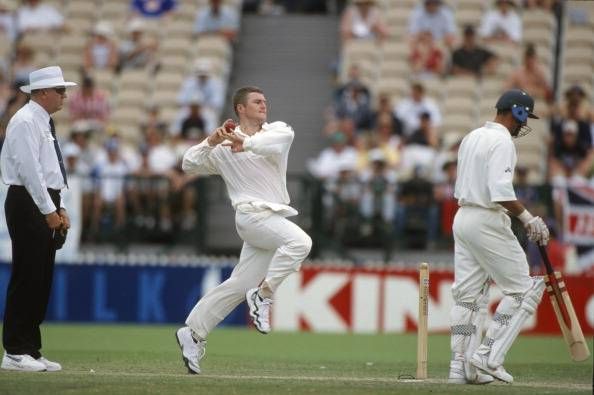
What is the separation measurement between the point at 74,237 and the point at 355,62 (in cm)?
550

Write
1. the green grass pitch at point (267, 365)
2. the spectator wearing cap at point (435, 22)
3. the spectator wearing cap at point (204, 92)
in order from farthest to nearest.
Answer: the spectator wearing cap at point (435, 22)
the spectator wearing cap at point (204, 92)
the green grass pitch at point (267, 365)

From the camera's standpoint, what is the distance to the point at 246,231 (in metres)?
12.0

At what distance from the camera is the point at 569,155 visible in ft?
68.1

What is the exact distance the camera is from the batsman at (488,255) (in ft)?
37.7

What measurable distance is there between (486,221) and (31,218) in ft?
11.8

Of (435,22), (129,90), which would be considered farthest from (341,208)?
(129,90)

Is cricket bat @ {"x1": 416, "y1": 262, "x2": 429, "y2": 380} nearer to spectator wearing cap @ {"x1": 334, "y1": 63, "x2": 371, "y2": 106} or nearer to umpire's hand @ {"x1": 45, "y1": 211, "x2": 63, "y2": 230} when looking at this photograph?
umpire's hand @ {"x1": 45, "y1": 211, "x2": 63, "y2": 230}

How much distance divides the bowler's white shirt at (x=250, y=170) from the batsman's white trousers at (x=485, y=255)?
4.85ft

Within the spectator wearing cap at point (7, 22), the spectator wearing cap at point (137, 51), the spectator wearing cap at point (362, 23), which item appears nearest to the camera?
the spectator wearing cap at point (362, 23)

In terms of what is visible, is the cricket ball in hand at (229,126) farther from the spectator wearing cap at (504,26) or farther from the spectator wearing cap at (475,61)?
the spectator wearing cap at (504,26)

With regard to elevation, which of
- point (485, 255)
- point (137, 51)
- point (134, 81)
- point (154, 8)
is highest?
point (154, 8)

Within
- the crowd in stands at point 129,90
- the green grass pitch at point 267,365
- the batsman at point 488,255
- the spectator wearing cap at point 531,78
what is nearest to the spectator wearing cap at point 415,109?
the spectator wearing cap at point 531,78

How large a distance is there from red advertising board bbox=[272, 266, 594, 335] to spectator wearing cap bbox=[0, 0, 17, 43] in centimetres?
769

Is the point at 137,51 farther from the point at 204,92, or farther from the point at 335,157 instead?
the point at 335,157
